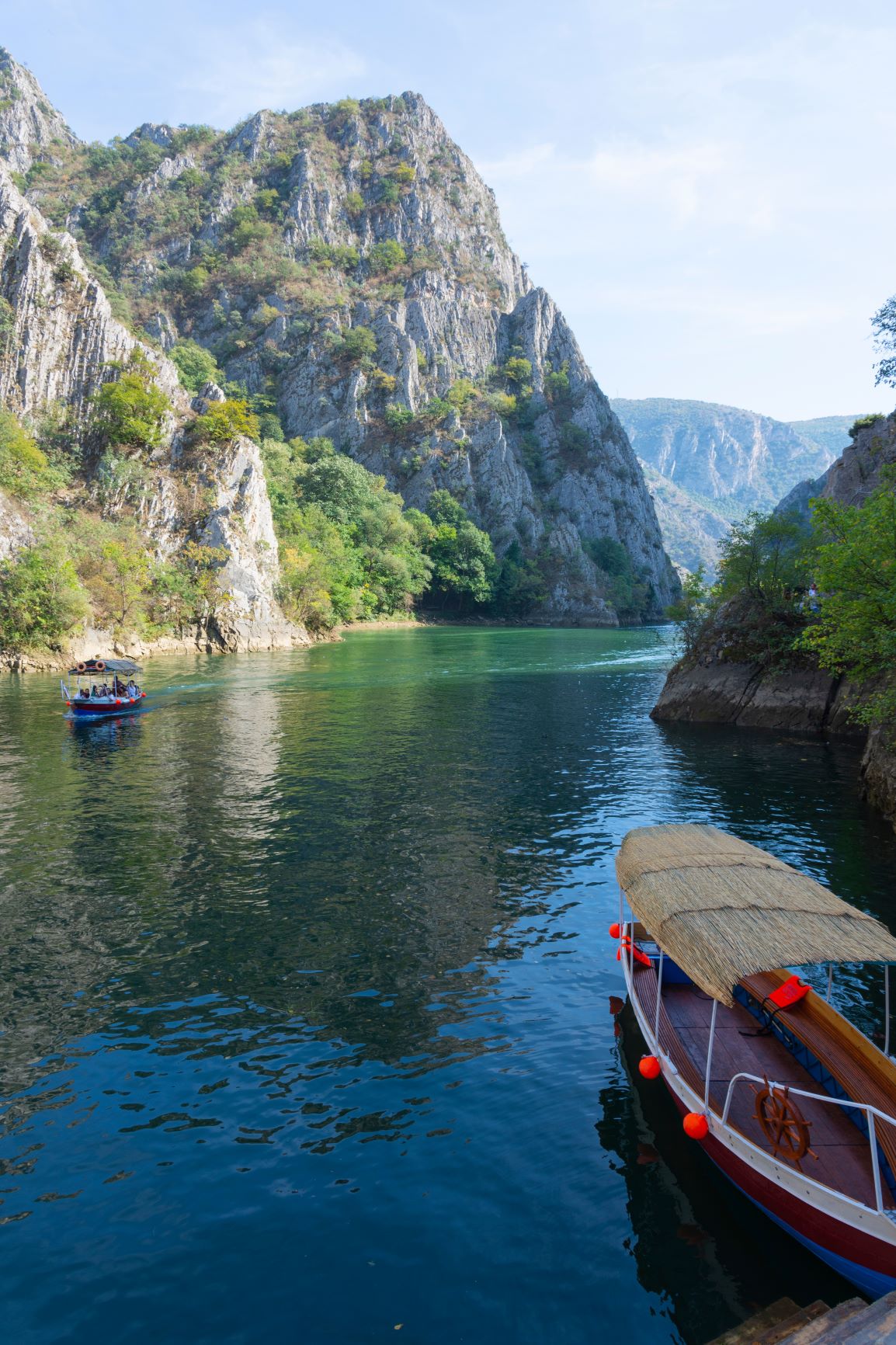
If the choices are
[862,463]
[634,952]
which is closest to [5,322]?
[862,463]

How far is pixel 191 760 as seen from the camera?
107 ft

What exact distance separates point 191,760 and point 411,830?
1363cm

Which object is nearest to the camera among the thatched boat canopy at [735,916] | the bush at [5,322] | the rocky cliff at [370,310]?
the thatched boat canopy at [735,916]

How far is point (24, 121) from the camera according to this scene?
183 m

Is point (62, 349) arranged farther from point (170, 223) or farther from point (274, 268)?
→ point (170, 223)

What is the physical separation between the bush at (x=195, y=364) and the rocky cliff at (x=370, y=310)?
4.56 m

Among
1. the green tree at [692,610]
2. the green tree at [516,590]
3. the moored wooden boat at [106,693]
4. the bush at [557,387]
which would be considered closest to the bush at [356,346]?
the bush at [557,387]

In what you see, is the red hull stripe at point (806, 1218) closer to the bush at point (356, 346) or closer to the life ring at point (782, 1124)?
the life ring at point (782, 1124)

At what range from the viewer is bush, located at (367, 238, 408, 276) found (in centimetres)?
17450

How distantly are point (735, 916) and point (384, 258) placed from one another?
7626 inches

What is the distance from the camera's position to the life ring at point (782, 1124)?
866 centimetres

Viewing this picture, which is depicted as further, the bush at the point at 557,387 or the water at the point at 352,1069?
the bush at the point at 557,387

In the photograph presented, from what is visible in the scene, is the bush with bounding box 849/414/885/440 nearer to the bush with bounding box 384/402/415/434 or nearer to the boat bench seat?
the boat bench seat

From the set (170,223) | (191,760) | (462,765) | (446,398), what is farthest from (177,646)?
(170,223)
